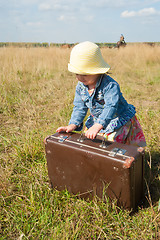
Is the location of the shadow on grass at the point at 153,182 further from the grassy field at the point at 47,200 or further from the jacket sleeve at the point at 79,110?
the jacket sleeve at the point at 79,110

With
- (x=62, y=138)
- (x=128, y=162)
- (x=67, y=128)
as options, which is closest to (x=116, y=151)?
(x=128, y=162)

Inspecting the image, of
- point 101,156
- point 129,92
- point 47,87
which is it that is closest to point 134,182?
point 101,156

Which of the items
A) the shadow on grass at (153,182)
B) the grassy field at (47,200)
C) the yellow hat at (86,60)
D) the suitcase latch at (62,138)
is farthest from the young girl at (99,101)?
the grassy field at (47,200)

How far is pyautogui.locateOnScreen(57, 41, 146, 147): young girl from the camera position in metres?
1.76

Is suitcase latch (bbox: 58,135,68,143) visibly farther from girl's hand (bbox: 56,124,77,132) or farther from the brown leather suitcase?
girl's hand (bbox: 56,124,77,132)

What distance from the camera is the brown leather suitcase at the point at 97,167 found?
1.45 m

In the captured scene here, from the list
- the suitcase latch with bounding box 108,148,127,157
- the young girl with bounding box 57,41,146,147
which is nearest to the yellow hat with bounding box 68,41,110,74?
the young girl with bounding box 57,41,146,147

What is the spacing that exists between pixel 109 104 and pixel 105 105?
37 millimetres

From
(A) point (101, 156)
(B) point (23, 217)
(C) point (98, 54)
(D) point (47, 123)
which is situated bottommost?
(B) point (23, 217)

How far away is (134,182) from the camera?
1511 mm

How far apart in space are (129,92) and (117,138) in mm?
3228

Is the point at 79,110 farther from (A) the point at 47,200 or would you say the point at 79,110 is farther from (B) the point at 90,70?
(A) the point at 47,200

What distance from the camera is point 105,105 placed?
1828mm

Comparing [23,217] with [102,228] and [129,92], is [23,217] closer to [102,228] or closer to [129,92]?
[102,228]
